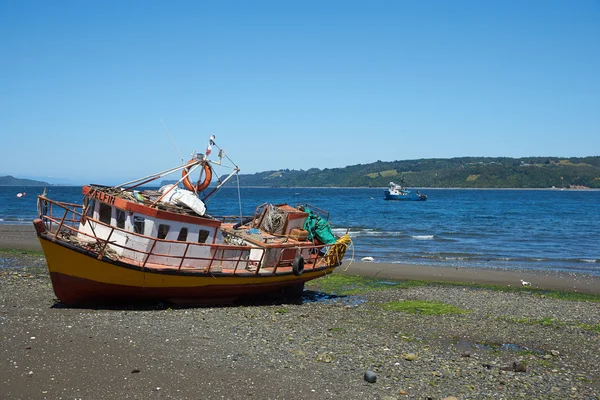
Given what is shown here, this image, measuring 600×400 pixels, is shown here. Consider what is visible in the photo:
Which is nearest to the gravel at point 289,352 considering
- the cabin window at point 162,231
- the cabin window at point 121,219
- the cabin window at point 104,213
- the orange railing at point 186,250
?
the orange railing at point 186,250

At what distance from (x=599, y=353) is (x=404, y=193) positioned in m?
122

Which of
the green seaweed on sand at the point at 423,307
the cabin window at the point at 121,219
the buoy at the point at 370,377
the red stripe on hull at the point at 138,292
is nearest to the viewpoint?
the buoy at the point at 370,377

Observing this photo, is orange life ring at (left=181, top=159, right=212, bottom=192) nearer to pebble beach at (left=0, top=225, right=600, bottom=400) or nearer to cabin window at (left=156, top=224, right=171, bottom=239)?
cabin window at (left=156, top=224, right=171, bottom=239)

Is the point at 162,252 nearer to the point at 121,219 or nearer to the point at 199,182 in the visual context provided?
the point at 121,219

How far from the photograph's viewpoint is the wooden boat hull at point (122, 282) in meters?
16.1

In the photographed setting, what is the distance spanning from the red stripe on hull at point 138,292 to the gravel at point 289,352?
0.43m

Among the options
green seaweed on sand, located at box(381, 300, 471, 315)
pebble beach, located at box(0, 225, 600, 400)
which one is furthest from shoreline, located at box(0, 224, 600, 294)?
green seaweed on sand, located at box(381, 300, 471, 315)

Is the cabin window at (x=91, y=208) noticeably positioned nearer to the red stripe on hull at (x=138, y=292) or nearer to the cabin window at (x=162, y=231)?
the cabin window at (x=162, y=231)

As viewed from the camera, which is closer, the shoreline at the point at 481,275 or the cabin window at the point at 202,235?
the cabin window at the point at 202,235

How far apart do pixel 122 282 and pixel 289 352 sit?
6.37 metres

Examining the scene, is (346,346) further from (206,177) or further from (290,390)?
(206,177)

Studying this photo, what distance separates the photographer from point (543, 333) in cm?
1625

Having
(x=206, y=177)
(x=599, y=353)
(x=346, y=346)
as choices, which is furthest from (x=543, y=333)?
(x=206, y=177)

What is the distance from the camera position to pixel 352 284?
80.8ft
